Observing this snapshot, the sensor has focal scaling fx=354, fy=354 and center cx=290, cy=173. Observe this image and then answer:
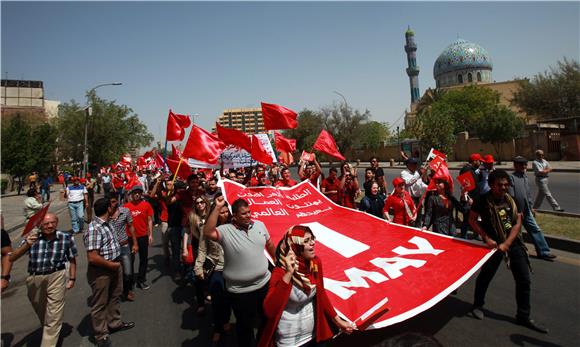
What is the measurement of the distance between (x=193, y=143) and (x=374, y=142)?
49.6 m

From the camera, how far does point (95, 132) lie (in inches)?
1400

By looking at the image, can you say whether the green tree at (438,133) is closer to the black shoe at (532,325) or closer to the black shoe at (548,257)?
the black shoe at (548,257)

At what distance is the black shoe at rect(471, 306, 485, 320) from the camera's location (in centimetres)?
408

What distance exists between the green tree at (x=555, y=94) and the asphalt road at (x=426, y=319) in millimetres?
39832

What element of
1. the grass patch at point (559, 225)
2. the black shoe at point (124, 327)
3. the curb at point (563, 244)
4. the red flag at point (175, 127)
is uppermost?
the red flag at point (175, 127)

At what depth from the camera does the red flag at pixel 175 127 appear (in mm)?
8117

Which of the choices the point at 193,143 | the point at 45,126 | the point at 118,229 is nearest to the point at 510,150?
the point at 193,143

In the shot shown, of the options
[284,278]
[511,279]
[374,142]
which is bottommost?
[511,279]

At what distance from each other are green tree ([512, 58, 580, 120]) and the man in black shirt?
4084cm

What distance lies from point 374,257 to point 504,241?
145 cm

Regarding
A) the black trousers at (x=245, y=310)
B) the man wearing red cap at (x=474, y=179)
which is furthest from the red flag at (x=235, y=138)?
the black trousers at (x=245, y=310)

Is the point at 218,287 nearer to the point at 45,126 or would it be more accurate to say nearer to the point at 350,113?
the point at 45,126

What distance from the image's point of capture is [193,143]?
24.0ft

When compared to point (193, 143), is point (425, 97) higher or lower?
higher
